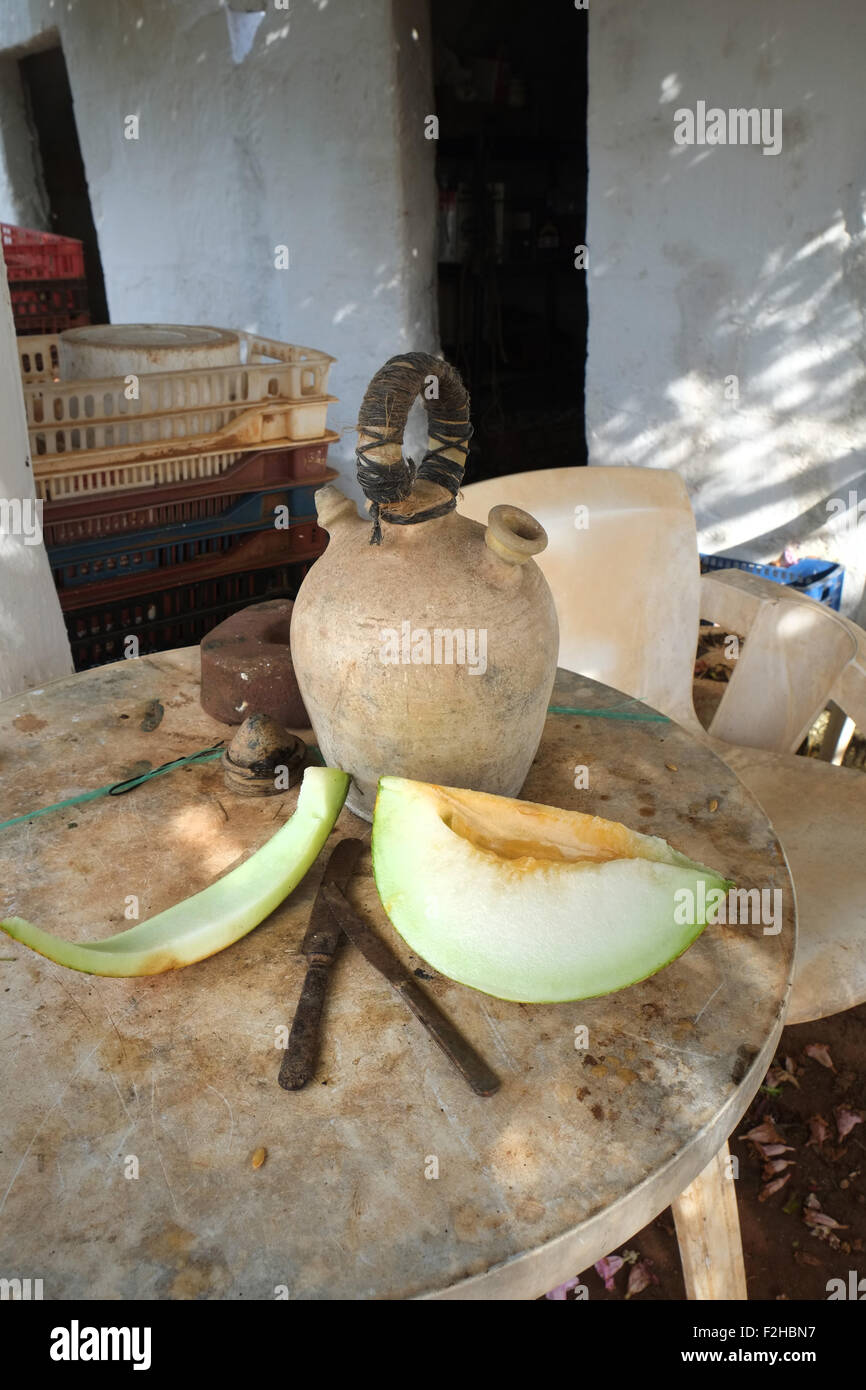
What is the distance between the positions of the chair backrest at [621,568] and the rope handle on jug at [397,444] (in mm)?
886

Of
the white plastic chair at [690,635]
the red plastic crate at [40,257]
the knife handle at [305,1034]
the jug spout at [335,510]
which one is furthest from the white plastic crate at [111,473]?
the knife handle at [305,1034]

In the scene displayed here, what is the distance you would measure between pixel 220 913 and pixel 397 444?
614 mm

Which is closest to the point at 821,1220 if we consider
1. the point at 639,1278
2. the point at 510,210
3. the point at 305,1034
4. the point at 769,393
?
the point at 639,1278

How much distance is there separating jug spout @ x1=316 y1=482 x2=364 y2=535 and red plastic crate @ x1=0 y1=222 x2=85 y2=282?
2.81m

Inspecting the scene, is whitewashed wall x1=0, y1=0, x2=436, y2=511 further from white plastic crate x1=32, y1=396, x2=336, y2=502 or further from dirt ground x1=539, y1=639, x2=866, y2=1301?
dirt ground x1=539, y1=639, x2=866, y2=1301

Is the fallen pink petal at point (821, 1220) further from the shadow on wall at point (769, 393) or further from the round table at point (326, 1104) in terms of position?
the shadow on wall at point (769, 393)

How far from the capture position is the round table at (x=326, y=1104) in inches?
34.3

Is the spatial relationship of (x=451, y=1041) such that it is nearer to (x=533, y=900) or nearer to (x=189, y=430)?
(x=533, y=900)

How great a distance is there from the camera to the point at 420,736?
1.32m

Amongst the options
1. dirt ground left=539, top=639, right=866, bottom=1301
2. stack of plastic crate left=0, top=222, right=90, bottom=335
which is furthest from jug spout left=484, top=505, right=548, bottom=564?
stack of plastic crate left=0, top=222, right=90, bottom=335

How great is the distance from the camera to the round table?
2.86ft

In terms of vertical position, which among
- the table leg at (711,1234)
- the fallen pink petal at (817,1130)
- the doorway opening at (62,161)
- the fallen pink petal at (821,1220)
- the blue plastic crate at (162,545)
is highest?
the doorway opening at (62,161)

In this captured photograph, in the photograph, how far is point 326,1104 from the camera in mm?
1003

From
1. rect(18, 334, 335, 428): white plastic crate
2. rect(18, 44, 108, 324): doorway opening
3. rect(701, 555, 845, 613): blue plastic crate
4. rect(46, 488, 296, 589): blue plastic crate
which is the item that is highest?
rect(18, 44, 108, 324): doorway opening
